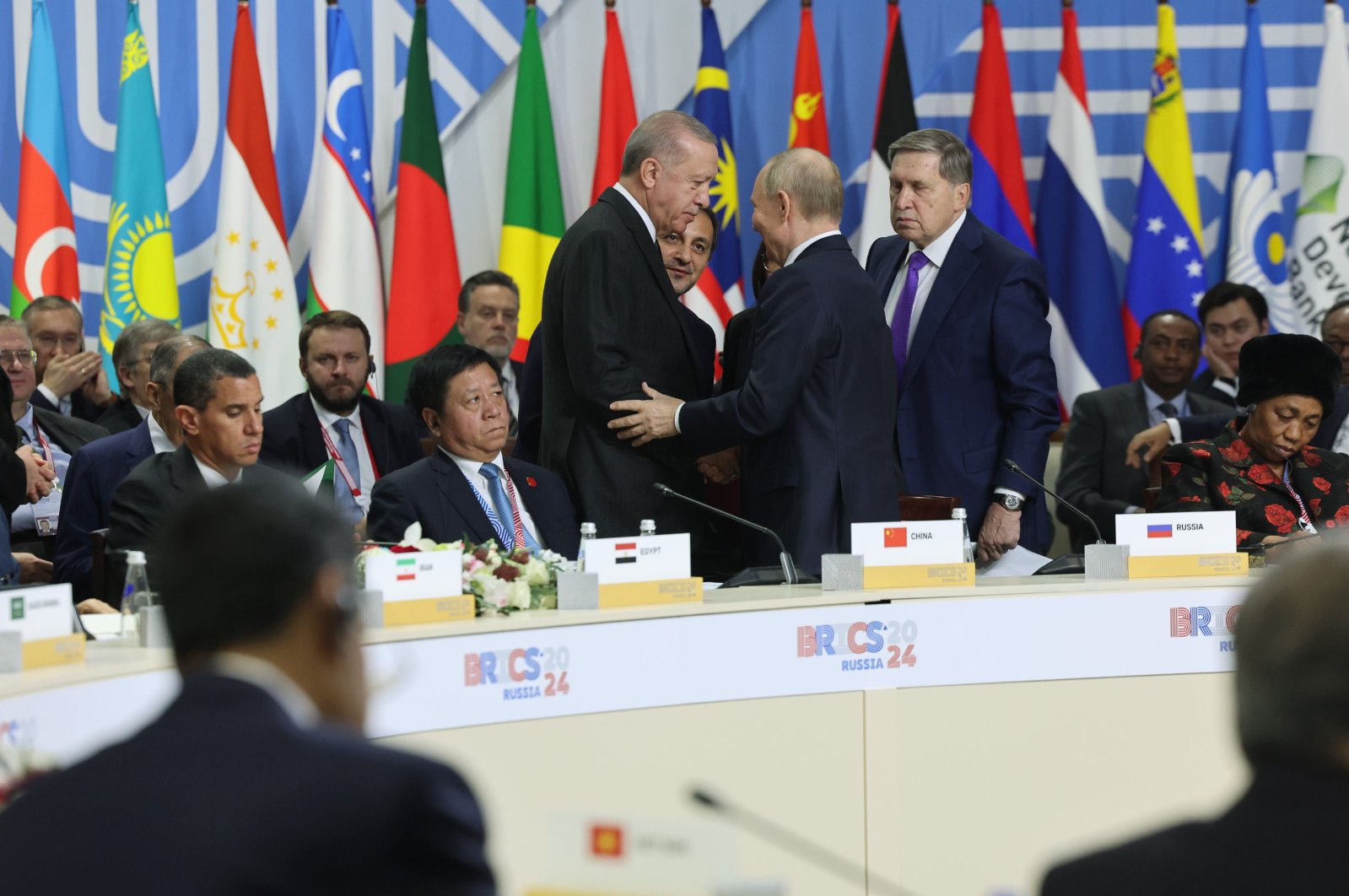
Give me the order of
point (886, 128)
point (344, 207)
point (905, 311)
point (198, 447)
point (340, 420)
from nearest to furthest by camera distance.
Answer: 1. point (198, 447)
2. point (905, 311)
3. point (340, 420)
4. point (344, 207)
5. point (886, 128)

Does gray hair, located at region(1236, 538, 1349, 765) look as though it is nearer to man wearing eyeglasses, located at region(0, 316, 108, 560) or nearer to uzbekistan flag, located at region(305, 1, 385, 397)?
man wearing eyeglasses, located at region(0, 316, 108, 560)

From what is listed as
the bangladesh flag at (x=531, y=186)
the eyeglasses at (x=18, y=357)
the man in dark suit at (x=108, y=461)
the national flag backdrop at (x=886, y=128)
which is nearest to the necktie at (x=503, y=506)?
the man in dark suit at (x=108, y=461)

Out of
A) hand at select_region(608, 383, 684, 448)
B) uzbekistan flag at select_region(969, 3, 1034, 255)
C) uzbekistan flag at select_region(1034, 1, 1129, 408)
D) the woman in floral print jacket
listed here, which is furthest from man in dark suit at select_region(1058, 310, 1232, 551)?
Answer: hand at select_region(608, 383, 684, 448)

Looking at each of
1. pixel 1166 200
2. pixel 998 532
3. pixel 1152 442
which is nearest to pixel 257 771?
pixel 998 532

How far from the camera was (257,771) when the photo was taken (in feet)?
4.05

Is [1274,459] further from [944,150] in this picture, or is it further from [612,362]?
[612,362]

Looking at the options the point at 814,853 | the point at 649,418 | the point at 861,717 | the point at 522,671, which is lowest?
the point at 814,853

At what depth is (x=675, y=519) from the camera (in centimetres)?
411

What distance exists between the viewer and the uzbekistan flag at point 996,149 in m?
6.74

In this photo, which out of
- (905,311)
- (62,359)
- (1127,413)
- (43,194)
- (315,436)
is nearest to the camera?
(905,311)

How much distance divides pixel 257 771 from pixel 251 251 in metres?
5.49

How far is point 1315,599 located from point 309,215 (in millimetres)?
5994

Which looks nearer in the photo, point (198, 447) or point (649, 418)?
point (198, 447)

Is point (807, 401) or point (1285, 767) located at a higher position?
point (807, 401)
